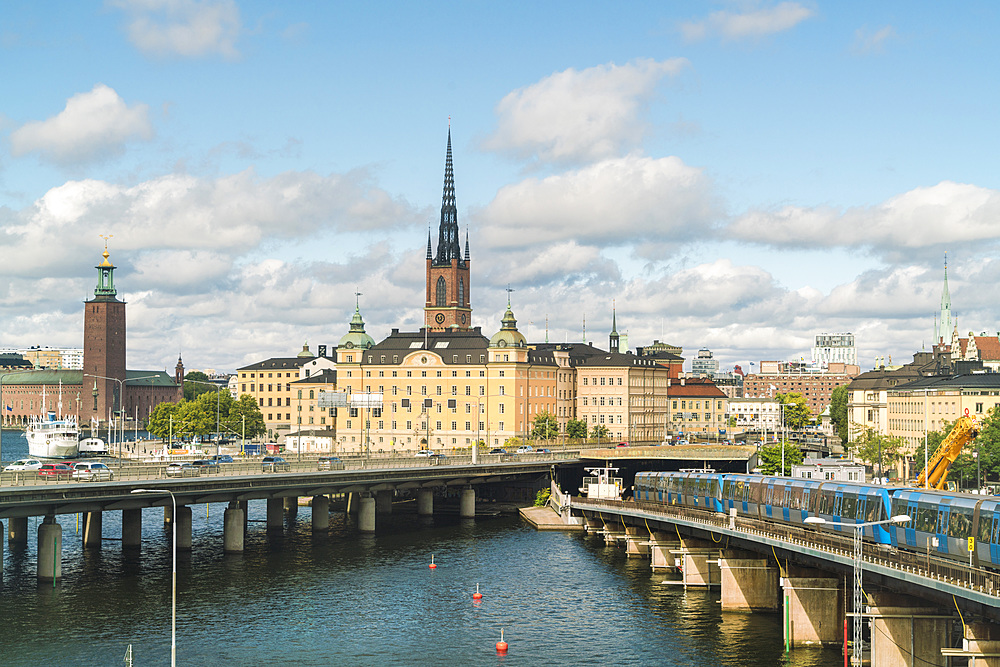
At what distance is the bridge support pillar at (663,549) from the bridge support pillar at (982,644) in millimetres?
48792

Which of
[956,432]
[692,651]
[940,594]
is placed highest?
[956,432]

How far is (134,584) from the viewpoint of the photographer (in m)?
92.1

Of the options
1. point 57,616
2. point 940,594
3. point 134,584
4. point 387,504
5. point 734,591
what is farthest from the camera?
point 387,504

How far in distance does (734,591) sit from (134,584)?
4419 cm

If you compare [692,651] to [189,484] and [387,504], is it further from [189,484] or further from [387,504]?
[387,504]

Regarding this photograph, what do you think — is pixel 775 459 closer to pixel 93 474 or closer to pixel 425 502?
pixel 425 502

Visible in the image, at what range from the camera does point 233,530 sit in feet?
364

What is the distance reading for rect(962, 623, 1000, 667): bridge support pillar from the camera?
54.5m

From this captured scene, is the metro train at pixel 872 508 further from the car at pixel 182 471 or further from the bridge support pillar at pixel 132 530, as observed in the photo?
the bridge support pillar at pixel 132 530

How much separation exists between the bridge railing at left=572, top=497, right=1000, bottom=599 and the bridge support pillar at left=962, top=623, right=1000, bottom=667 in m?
1.92

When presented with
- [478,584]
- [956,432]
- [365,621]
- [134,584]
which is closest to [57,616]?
[134,584]

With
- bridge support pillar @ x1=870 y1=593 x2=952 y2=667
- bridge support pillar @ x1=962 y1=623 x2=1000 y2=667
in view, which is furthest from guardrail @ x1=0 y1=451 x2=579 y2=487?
bridge support pillar @ x1=962 y1=623 x2=1000 y2=667

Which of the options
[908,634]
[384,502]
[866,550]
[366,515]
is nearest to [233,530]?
[366,515]

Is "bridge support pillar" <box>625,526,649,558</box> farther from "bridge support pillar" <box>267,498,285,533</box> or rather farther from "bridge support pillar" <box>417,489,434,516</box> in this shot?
"bridge support pillar" <box>417,489,434,516</box>
